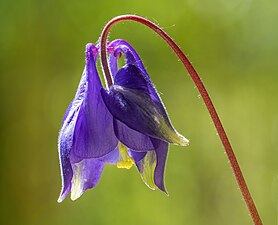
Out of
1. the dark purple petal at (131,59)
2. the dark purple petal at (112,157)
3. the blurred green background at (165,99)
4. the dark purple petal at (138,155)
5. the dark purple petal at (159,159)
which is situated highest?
the blurred green background at (165,99)

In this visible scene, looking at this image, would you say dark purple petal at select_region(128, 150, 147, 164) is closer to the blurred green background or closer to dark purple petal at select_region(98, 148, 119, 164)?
dark purple petal at select_region(98, 148, 119, 164)

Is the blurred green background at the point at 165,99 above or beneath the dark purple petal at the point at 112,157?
above

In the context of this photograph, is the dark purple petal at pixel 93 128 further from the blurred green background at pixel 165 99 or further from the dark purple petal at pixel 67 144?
the blurred green background at pixel 165 99

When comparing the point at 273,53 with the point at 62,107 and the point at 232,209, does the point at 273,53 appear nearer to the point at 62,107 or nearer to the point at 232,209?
the point at 232,209

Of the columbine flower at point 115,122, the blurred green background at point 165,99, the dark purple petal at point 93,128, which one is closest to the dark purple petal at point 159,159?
the columbine flower at point 115,122

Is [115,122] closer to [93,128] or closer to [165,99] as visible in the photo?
[93,128]

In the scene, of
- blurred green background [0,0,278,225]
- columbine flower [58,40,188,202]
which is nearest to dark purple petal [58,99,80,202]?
columbine flower [58,40,188,202]

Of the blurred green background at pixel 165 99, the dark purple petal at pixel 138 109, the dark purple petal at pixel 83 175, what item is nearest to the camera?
the dark purple petal at pixel 138 109
